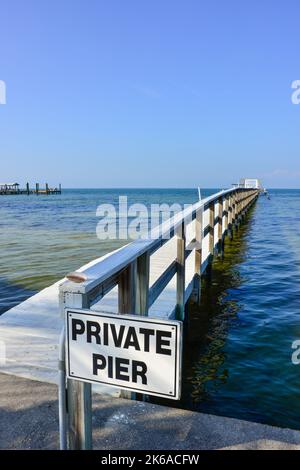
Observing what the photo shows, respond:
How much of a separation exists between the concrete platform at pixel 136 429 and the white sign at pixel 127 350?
94 centimetres

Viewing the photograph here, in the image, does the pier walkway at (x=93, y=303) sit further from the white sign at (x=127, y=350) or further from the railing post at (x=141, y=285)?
the white sign at (x=127, y=350)

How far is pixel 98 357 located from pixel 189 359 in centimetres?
331

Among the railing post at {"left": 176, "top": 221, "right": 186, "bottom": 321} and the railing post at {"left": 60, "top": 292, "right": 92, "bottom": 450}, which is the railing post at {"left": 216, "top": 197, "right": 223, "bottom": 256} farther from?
the railing post at {"left": 60, "top": 292, "right": 92, "bottom": 450}

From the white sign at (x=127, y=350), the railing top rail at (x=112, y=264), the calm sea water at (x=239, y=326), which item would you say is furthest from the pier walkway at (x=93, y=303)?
the calm sea water at (x=239, y=326)

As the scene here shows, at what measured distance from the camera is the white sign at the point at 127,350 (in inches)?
66.3

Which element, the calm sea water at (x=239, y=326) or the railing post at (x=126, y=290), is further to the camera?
the calm sea water at (x=239, y=326)

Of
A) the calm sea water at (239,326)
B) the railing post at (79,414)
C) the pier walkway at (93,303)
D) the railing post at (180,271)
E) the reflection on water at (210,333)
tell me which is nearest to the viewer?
the railing post at (79,414)

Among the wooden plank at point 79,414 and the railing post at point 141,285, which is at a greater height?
the railing post at point 141,285

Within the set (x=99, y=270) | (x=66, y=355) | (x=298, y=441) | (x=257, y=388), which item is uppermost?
(x=99, y=270)

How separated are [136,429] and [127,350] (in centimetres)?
117

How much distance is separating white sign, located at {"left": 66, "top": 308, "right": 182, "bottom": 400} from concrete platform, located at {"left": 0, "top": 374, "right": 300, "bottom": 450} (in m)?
0.94

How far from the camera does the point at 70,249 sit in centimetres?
1410
